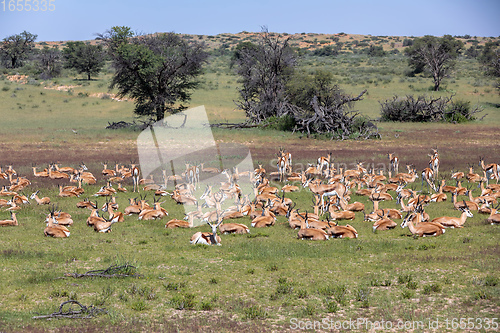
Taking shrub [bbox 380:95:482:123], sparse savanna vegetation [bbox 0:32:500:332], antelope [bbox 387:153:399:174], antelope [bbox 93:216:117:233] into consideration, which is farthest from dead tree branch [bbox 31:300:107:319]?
shrub [bbox 380:95:482:123]

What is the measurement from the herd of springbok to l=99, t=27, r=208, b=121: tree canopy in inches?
644

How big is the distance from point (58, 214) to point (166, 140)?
1738cm

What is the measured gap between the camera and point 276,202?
45.3 ft

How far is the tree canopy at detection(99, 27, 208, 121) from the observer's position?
112 feet

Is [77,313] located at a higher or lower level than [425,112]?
lower

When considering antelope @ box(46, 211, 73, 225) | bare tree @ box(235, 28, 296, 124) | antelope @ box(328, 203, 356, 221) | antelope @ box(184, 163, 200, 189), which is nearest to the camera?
antelope @ box(46, 211, 73, 225)

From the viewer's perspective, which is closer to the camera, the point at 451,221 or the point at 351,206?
the point at 451,221

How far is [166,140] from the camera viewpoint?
29188 millimetres

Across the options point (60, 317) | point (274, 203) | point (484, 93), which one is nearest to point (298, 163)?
point (274, 203)

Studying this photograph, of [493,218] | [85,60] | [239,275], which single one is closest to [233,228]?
[239,275]

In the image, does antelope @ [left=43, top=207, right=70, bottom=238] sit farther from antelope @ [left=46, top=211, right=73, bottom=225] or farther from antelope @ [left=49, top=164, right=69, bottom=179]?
antelope @ [left=49, top=164, right=69, bottom=179]

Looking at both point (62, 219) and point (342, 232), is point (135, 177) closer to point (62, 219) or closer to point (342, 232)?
point (62, 219)

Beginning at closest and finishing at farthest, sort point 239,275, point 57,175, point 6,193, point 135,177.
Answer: point 239,275 < point 6,193 < point 135,177 < point 57,175

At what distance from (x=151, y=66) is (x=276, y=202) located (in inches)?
899
